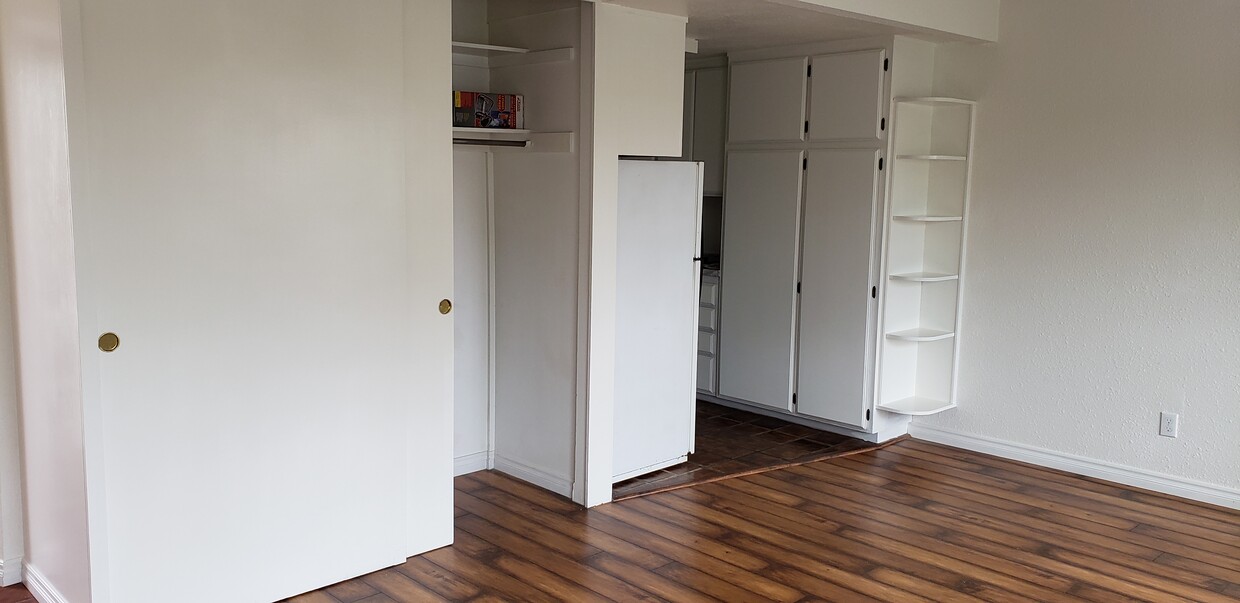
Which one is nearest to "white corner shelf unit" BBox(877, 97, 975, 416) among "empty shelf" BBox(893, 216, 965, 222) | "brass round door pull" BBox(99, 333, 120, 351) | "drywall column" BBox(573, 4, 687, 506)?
"empty shelf" BBox(893, 216, 965, 222)

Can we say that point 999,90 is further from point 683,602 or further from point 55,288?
point 55,288

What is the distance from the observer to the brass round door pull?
267 centimetres

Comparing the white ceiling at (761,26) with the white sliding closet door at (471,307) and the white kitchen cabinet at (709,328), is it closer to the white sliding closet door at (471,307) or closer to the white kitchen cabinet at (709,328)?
the white sliding closet door at (471,307)

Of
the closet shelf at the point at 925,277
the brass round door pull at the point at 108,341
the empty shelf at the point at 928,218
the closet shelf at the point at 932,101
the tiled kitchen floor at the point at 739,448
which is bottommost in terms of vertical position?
the tiled kitchen floor at the point at 739,448

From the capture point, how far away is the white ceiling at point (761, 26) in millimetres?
4234

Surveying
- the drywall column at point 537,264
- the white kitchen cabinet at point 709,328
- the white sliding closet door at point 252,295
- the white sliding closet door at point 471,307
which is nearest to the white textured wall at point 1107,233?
the white kitchen cabinet at point 709,328

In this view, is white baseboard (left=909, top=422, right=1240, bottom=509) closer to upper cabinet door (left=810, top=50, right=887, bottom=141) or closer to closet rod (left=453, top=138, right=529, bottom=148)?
upper cabinet door (left=810, top=50, right=887, bottom=141)

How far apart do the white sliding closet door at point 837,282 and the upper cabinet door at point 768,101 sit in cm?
24

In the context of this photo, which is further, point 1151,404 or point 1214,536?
point 1151,404

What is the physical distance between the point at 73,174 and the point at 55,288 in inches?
15.4

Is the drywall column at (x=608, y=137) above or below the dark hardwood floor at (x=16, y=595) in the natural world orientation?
above

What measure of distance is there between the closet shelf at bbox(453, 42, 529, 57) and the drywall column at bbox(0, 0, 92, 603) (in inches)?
61.5

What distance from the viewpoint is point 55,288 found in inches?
109

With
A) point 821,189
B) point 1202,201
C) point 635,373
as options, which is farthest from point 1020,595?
point 821,189
